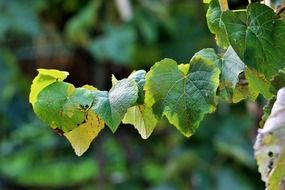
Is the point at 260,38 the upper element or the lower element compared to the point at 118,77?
upper

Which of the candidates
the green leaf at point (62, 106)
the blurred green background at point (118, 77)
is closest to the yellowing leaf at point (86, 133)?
the green leaf at point (62, 106)

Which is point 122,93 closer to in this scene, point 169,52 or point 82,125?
point 82,125

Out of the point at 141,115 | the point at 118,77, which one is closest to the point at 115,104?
the point at 141,115

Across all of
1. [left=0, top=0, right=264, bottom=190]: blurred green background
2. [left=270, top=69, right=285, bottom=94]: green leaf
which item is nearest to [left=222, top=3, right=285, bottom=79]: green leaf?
[left=270, top=69, right=285, bottom=94]: green leaf

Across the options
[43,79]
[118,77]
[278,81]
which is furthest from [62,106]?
[118,77]

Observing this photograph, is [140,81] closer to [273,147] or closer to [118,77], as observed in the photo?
[273,147]

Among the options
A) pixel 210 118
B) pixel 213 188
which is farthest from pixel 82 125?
pixel 210 118

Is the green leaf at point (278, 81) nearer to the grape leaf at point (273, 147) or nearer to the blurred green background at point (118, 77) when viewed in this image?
the grape leaf at point (273, 147)

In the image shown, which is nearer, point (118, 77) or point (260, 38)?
point (260, 38)
